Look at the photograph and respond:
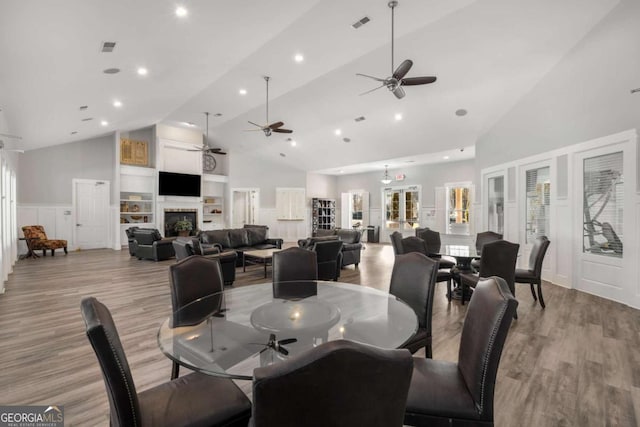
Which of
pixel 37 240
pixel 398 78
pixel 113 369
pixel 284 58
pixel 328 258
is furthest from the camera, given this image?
pixel 37 240

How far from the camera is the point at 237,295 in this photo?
2799 mm

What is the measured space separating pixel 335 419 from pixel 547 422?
1853mm

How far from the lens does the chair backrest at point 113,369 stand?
1.08 metres

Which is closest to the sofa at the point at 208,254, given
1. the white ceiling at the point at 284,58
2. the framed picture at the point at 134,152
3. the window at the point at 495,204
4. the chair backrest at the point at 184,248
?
the chair backrest at the point at 184,248

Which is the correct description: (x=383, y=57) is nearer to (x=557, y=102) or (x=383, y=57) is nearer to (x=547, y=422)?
(x=557, y=102)

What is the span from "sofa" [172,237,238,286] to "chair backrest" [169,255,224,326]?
2466 mm

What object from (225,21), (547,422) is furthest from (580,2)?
(547,422)

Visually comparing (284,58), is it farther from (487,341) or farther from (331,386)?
(331,386)

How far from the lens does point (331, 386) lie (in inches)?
32.3

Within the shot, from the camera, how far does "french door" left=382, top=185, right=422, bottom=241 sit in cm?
1159

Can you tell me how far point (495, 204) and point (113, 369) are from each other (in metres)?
7.59

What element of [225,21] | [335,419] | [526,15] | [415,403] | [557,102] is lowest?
[415,403]

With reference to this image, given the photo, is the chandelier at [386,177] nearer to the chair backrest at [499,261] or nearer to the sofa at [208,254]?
the sofa at [208,254]

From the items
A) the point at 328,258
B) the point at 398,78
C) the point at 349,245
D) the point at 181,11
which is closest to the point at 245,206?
the point at 349,245
